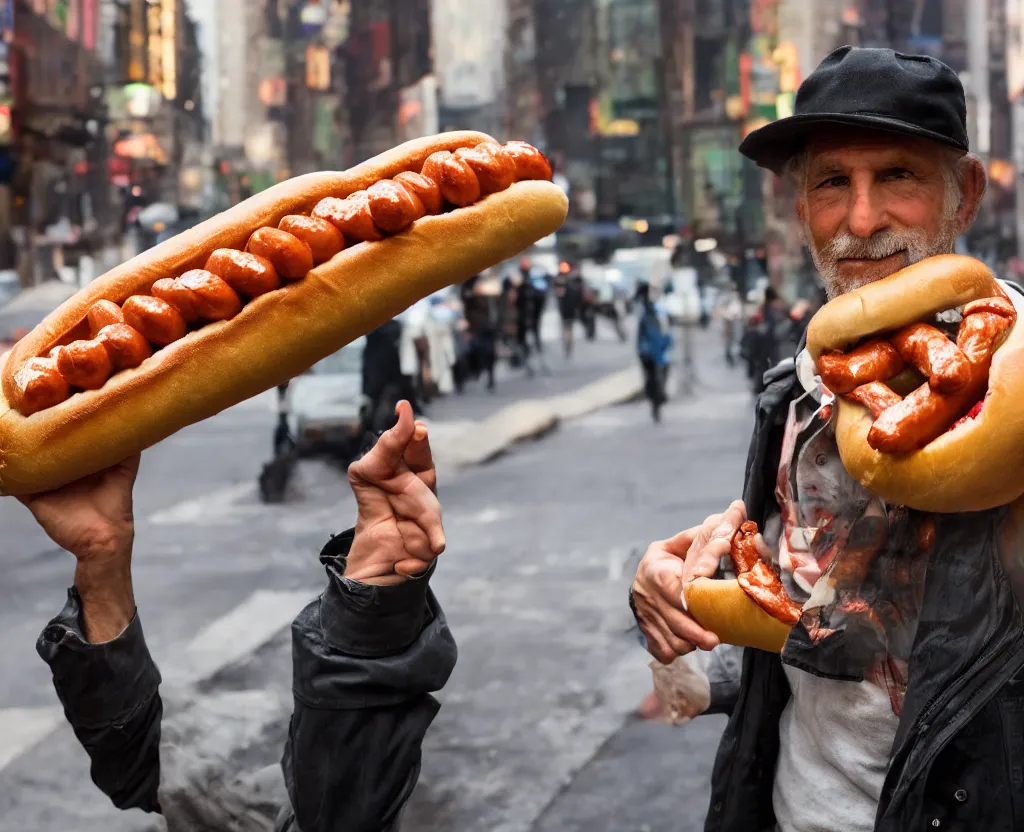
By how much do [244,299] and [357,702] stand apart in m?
0.92

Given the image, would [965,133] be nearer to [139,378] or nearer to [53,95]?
[139,378]

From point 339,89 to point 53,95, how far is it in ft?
7.48

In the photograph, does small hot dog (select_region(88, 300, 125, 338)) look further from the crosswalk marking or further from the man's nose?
the crosswalk marking

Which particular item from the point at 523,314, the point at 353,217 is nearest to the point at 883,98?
the point at 353,217

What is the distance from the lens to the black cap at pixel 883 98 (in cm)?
182

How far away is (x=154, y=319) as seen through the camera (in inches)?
92.3

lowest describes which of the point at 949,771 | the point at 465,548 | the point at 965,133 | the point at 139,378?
the point at 465,548

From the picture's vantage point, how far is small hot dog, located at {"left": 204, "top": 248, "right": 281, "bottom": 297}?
2373mm

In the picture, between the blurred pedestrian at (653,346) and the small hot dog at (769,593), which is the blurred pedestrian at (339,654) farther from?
the blurred pedestrian at (653,346)

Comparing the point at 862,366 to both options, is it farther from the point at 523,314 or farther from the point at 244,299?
the point at 523,314

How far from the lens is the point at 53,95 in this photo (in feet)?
33.0

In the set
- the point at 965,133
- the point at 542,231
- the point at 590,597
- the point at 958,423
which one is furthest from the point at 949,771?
the point at 590,597

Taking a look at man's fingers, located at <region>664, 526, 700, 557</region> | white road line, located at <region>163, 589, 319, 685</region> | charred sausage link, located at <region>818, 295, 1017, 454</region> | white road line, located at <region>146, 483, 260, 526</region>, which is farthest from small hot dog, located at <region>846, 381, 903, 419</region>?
white road line, located at <region>146, 483, 260, 526</region>

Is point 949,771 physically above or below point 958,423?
below
